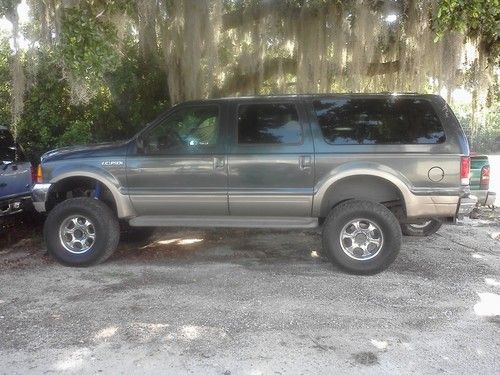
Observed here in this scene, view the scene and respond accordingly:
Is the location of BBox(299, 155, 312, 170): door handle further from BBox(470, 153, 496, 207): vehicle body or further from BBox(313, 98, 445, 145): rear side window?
BBox(470, 153, 496, 207): vehicle body

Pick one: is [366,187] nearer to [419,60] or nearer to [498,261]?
[498,261]

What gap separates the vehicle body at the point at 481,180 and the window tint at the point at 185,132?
428 cm

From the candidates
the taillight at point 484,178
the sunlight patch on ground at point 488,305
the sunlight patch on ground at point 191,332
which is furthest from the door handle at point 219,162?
the taillight at point 484,178

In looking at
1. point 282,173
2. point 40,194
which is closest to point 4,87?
point 40,194

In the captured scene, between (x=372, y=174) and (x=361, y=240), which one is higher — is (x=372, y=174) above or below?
above

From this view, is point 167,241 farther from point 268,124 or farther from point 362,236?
point 362,236

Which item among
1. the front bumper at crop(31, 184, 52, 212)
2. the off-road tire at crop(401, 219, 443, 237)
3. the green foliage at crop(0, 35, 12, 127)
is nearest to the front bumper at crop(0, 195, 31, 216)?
the front bumper at crop(31, 184, 52, 212)

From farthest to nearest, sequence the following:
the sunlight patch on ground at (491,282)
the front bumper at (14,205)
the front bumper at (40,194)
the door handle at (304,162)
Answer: the front bumper at (14,205), the front bumper at (40,194), the door handle at (304,162), the sunlight patch on ground at (491,282)

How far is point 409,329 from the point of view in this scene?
405 cm

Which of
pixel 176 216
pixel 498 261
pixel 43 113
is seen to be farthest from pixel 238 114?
pixel 43 113

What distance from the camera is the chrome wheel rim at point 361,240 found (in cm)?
541

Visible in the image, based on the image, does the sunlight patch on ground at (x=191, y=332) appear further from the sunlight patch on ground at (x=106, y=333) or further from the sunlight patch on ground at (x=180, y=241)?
the sunlight patch on ground at (x=180, y=241)

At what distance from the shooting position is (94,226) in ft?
18.8

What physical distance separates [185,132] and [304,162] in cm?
143
